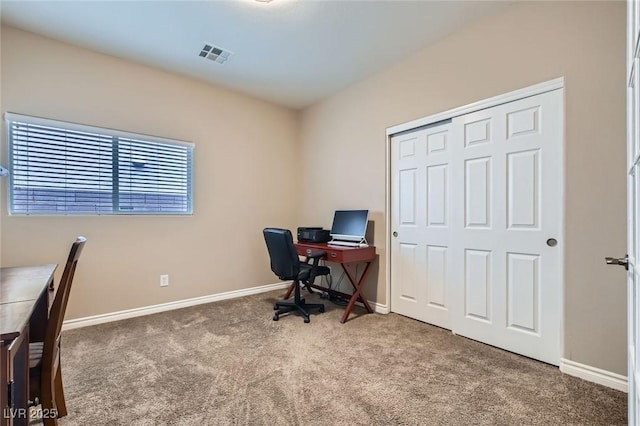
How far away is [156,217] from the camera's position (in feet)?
10.4

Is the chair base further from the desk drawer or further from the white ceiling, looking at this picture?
the white ceiling

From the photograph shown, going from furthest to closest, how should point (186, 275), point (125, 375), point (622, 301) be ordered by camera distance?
point (186, 275)
point (125, 375)
point (622, 301)

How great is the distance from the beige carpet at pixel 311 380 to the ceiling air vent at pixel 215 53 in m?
2.65

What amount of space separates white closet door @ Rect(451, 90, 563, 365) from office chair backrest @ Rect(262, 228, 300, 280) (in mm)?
1496

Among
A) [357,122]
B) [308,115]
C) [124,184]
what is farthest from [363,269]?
[124,184]

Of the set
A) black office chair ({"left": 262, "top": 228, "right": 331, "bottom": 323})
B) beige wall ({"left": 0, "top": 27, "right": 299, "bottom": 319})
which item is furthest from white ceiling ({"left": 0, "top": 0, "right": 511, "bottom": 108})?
black office chair ({"left": 262, "top": 228, "right": 331, "bottom": 323})

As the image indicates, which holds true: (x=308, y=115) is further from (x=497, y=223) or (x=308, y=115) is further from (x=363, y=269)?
(x=497, y=223)

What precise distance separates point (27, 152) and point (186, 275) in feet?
5.93

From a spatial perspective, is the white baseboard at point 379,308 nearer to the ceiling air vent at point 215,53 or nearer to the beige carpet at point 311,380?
the beige carpet at point 311,380

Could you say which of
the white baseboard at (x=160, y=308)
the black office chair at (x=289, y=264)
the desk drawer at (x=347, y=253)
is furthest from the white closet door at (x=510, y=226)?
the white baseboard at (x=160, y=308)

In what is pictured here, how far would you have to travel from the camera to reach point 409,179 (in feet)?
9.82

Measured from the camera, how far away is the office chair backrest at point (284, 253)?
2889 mm

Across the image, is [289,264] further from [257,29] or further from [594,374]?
[594,374]

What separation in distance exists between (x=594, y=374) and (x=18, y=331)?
2848mm
